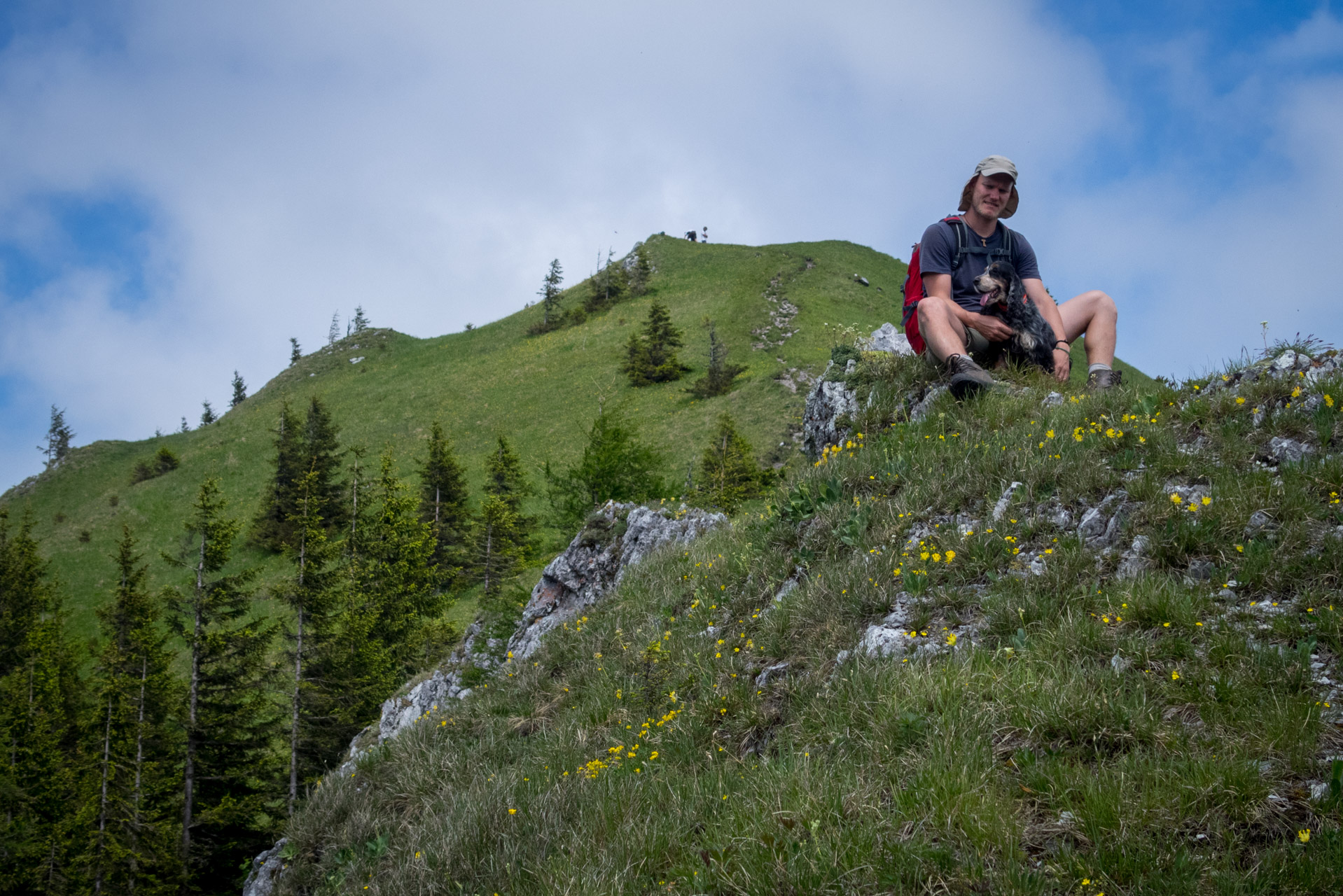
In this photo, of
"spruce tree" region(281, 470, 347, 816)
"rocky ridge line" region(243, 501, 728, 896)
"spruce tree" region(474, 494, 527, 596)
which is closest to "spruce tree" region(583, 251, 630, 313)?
"spruce tree" region(474, 494, 527, 596)

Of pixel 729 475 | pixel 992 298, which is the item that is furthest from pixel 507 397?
pixel 992 298

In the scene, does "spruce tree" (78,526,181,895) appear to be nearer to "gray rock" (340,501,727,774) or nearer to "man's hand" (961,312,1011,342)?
"gray rock" (340,501,727,774)

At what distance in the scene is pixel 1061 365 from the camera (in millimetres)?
6766

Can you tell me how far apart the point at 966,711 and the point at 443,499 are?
38879 mm

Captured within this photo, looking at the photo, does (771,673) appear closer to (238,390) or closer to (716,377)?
(716,377)

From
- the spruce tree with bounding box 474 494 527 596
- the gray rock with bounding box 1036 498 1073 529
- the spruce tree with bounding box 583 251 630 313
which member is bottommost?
the spruce tree with bounding box 474 494 527 596

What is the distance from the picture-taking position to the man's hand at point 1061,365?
6699mm

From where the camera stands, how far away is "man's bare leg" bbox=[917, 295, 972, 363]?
6609mm

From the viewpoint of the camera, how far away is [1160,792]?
2.59 meters

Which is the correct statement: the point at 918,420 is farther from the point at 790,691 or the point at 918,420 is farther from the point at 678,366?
the point at 678,366

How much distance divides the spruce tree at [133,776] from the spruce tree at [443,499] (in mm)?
13435

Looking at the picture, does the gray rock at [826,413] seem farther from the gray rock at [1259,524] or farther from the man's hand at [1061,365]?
the gray rock at [1259,524]

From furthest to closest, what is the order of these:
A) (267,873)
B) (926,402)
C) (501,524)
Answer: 1. (501,524)
2. (267,873)
3. (926,402)

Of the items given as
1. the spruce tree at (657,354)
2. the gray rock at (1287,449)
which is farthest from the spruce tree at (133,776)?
the spruce tree at (657,354)
